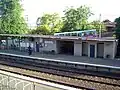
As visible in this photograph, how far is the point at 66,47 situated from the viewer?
3216 cm

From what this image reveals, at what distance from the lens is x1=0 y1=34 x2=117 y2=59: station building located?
27.0 metres

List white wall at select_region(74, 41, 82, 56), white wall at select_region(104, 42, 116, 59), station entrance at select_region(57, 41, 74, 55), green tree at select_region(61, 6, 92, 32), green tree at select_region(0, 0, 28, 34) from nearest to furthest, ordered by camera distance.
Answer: white wall at select_region(104, 42, 116, 59)
white wall at select_region(74, 41, 82, 56)
station entrance at select_region(57, 41, 74, 55)
green tree at select_region(0, 0, 28, 34)
green tree at select_region(61, 6, 92, 32)

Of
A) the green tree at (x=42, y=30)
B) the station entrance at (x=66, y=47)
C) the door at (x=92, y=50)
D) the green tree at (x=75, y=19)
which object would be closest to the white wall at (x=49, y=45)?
the station entrance at (x=66, y=47)

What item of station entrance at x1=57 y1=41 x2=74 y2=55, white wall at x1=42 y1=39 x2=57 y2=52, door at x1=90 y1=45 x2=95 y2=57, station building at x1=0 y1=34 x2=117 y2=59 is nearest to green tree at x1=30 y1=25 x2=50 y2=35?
station building at x1=0 y1=34 x2=117 y2=59

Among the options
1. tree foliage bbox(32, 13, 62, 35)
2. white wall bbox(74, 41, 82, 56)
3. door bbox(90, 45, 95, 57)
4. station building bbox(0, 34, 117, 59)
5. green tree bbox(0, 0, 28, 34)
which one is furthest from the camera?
tree foliage bbox(32, 13, 62, 35)

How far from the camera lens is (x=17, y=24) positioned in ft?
132

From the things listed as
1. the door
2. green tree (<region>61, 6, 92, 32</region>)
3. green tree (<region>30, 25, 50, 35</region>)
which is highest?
green tree (<region>61, 6, 92, 32</region>)

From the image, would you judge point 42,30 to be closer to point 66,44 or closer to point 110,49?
point 66,44

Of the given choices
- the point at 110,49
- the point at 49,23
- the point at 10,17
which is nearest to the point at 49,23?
the point at 49,23

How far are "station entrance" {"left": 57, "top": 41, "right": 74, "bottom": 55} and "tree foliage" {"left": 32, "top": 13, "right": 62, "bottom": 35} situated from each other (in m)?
17.0

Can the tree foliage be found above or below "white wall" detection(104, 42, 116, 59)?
above

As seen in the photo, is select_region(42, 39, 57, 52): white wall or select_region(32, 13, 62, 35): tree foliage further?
select_region(32, 13, 62, 35): tree foliage

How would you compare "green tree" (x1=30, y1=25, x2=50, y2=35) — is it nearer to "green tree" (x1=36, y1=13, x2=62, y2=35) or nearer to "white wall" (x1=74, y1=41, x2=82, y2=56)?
"green tree" (x1=36, y1=13, x2=62, y2=35)

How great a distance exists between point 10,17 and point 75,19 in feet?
47.0
